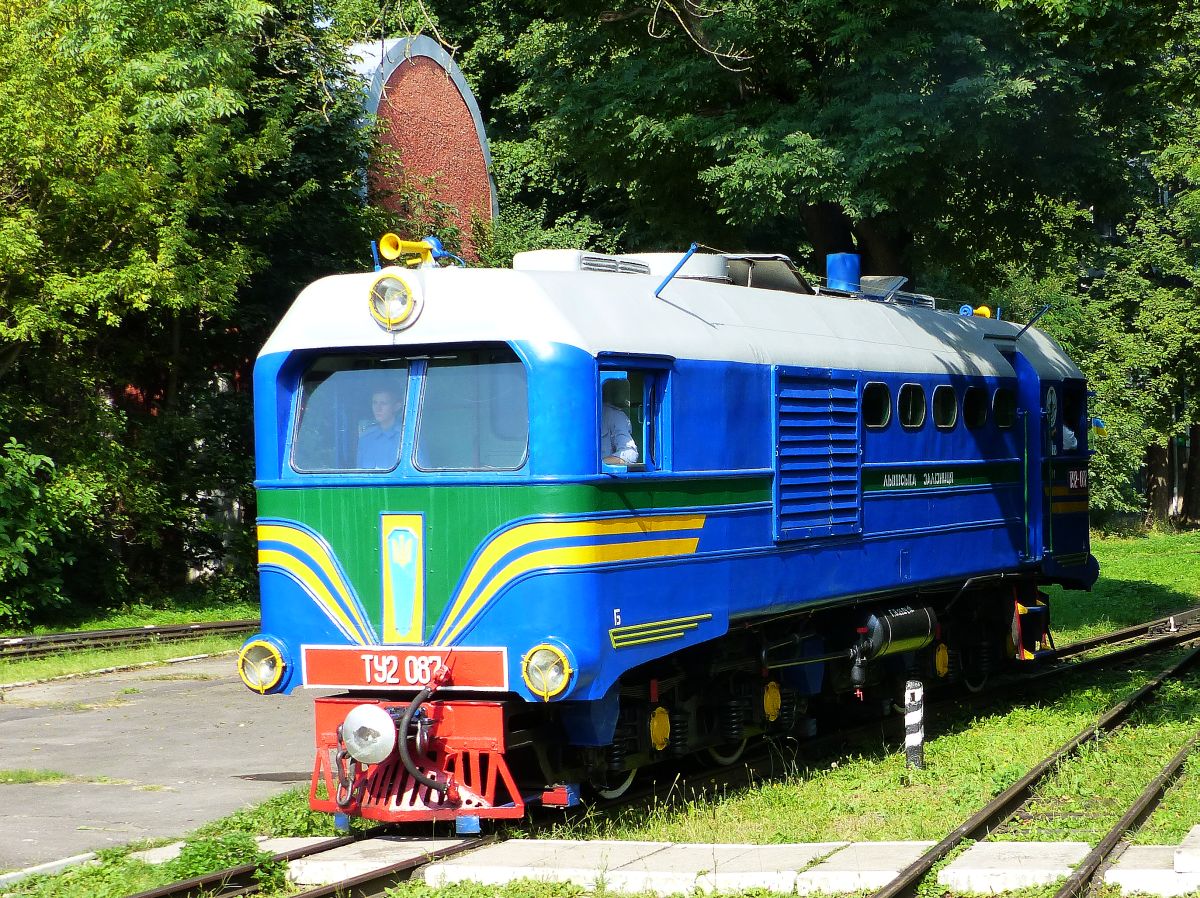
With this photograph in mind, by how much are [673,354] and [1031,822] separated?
3.64 m

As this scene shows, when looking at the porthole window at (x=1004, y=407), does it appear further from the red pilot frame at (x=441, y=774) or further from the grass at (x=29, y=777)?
the grass at (x=29, y=777)

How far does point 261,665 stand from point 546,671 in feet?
6.51

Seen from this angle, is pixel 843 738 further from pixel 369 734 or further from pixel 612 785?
pixel 369 734

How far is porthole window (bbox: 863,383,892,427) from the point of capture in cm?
1177

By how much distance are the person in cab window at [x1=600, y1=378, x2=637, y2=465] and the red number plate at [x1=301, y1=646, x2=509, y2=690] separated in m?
1.35

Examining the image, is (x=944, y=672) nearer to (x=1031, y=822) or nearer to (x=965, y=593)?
(x=965, y=593)

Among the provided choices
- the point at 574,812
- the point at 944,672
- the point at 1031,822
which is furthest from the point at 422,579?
the point at 944,672

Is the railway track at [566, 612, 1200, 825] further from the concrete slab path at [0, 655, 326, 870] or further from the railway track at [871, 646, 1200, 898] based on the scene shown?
the concrete slab path at [0, 655, 326, 870]

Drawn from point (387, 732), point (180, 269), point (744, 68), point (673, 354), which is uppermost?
point (744, 68)

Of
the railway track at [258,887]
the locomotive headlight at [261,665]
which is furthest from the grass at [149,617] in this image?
the railway track at [258,887]

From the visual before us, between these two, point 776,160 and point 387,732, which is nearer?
point 387,732

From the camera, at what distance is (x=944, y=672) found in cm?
1392

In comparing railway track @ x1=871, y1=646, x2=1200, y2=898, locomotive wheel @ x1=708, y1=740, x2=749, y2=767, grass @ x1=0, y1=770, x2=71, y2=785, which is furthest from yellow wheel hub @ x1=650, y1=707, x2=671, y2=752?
grass @ x1=0, y1=770, x2=71, y2=785

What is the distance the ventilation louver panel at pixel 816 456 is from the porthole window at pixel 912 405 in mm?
918
